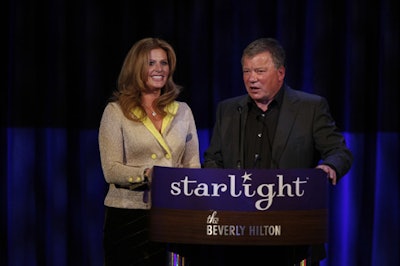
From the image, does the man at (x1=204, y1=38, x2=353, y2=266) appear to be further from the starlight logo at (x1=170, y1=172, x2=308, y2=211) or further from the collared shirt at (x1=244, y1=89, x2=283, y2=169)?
Answer: the starlight logo at (x1=170, y1=172, x2=308, y2=211)

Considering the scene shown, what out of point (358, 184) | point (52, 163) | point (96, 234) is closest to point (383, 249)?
point (358, 184)

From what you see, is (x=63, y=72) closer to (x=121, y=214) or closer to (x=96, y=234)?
(x=96, y=234)

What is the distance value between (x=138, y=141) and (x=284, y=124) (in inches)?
24.7

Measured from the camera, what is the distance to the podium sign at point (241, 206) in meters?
2.61

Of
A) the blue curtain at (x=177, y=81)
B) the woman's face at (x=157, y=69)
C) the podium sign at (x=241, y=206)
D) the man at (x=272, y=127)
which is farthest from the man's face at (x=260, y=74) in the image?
the blue curtain at (x=177, y=81)

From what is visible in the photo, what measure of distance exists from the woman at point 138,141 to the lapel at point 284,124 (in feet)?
1.50

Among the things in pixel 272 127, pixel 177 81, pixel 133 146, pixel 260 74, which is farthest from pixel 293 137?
pixel 177 81

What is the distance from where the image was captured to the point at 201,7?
468cm

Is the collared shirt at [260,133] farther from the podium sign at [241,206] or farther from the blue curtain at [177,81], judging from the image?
→ the blue curtain at [177,81]

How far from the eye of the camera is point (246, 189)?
261cm

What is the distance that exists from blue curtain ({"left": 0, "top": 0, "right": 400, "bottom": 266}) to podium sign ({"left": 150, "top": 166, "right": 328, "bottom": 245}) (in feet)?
6.67

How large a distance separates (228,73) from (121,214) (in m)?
1.57

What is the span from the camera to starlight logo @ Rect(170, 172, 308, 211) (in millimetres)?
2604

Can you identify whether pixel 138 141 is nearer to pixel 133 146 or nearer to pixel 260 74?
pixel 133 146
